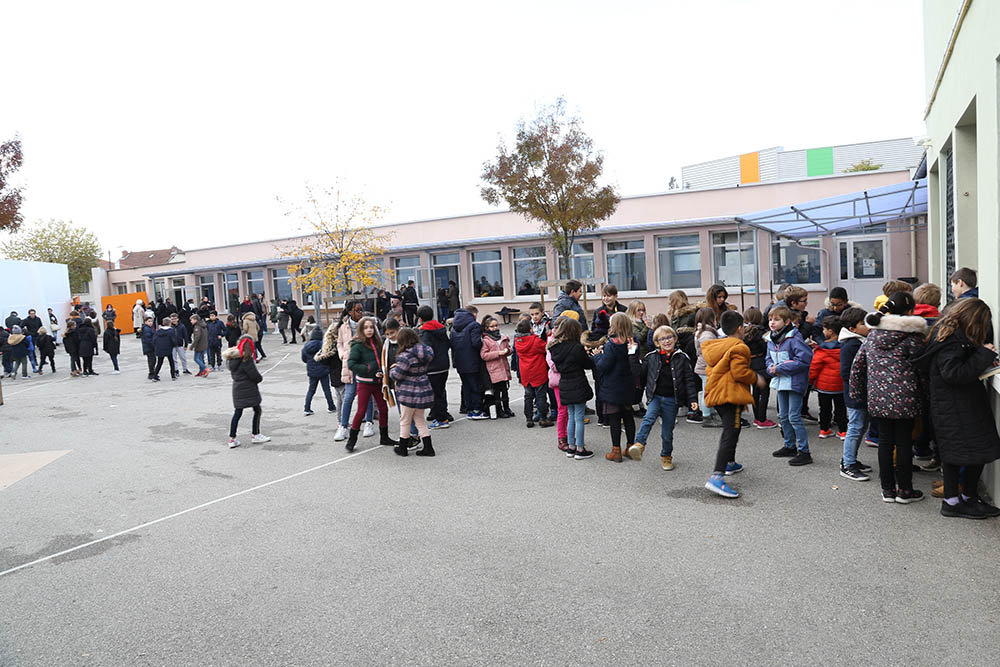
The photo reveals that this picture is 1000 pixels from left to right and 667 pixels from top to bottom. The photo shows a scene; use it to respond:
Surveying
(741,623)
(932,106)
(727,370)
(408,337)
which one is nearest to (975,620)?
(741,623)

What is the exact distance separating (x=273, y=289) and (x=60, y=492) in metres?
32.8

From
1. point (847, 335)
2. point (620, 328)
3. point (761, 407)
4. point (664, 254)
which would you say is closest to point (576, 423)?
point (620, 328)

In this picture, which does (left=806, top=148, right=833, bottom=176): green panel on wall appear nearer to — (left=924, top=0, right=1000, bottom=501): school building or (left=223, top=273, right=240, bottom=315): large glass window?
(left=223, top=273, right=240, bottom=315): large glass window

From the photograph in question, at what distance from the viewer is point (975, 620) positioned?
12.8 feet

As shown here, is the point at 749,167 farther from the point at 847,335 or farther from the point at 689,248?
the point at 847,335

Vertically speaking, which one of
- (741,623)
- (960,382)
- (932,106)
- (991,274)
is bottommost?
(741,623)

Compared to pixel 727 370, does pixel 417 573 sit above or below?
below

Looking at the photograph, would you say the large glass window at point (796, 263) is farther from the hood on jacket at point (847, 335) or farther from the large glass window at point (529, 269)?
the hood on jacket at point (847, 335)

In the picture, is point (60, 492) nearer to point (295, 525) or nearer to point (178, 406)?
point (295, 525)

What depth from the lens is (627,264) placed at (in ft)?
93.9

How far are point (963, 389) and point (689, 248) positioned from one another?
22486 millimetres

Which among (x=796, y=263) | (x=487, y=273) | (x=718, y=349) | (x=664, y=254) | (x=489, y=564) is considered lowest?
(x=489, y=564)

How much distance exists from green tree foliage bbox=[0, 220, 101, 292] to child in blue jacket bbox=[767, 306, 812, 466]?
75.0 metres

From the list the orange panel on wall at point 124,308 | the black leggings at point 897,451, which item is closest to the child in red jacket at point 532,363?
the black leggings at point 897,451
